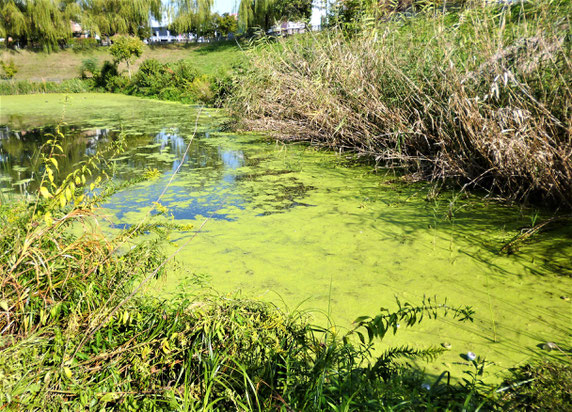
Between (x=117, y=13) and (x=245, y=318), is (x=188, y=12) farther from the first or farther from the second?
(x=245, y=318)

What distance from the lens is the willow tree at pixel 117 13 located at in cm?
2741

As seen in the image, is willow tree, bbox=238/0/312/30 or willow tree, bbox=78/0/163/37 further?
willow tree, bbox=78/0/163/37

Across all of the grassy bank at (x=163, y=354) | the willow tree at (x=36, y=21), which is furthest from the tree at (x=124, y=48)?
the grassy bank at (x=163, y=354)

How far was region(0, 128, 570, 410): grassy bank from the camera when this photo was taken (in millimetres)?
1276

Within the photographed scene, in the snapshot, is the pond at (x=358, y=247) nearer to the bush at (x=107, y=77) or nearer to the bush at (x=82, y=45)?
the bush at (x=107, y=77)

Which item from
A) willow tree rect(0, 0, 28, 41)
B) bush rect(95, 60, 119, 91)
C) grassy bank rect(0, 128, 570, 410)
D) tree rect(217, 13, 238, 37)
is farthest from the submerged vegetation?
tree rect(217, 13, 238, 37)

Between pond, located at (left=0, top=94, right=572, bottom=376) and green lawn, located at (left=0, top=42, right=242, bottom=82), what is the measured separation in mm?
17287

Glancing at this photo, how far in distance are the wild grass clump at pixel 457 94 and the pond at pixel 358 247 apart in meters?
0.32

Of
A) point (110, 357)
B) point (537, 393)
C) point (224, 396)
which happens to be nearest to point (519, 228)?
point (537, 393)

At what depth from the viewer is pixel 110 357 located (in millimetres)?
1479

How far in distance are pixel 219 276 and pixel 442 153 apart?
7.82ft

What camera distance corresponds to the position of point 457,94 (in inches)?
135

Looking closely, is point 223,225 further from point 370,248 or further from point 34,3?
point 34,3

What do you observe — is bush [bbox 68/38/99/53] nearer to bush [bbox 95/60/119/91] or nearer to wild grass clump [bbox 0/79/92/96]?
wild grass clump [bbox 0/79/92/96]
